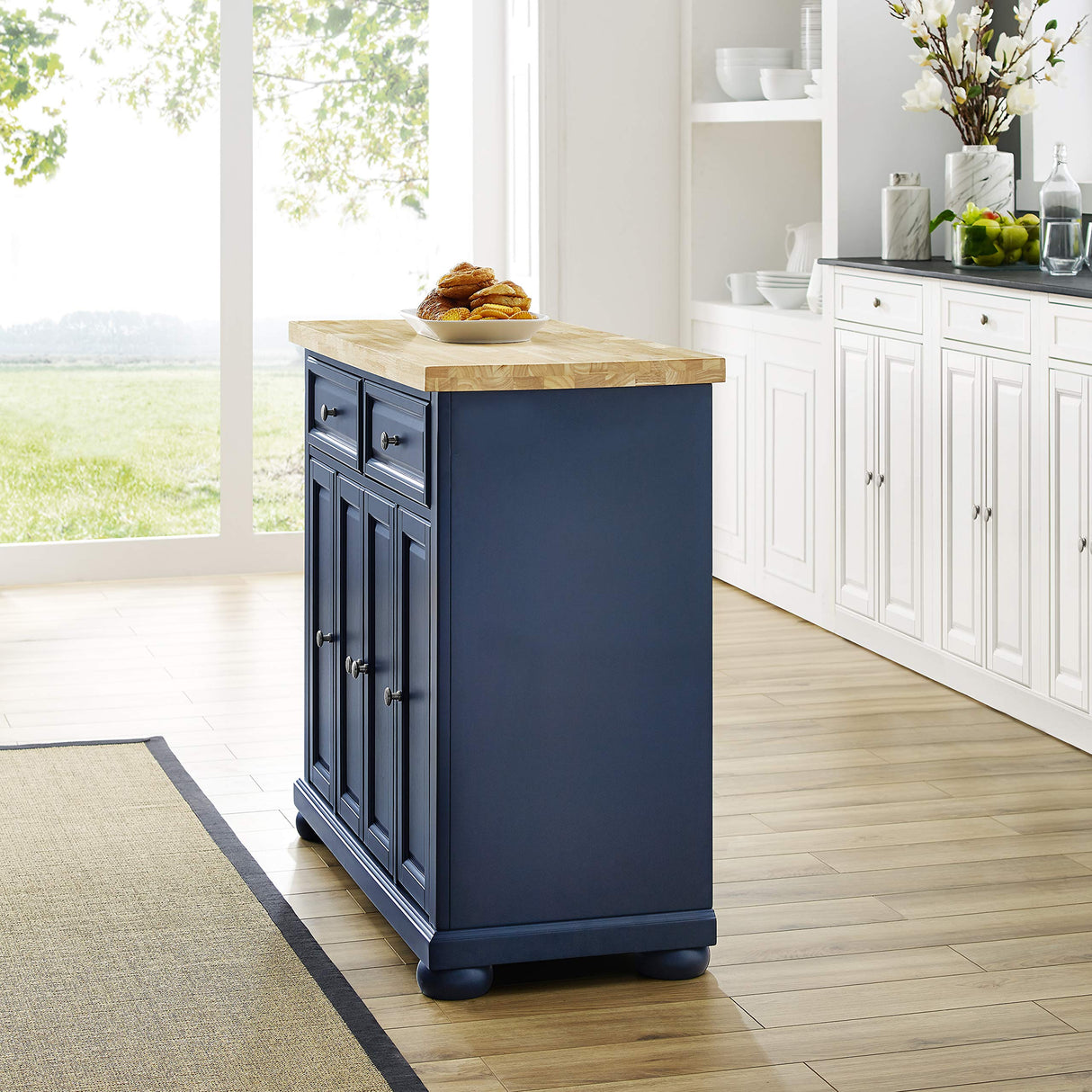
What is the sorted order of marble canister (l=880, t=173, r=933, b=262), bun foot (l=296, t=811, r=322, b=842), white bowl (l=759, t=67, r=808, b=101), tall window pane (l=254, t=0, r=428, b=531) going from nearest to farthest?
1. bun foot (l=296, t=811, r=322, b=842)
2. marble canister (l=880, t=173, r=933, b=262)
3. white bowl (l=759, t=67, r=808, b=101)
4. tall window pane (l=254, t=0, r=428, b=531)

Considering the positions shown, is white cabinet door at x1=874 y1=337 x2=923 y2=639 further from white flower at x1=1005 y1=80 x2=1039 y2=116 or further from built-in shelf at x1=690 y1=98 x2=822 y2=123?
built-in shelf at x1=690 y1=98 x2=822 y2=123

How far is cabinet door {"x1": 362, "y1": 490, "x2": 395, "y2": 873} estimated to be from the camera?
2801 mm

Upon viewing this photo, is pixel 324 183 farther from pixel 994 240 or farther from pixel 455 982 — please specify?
pixel 455 982

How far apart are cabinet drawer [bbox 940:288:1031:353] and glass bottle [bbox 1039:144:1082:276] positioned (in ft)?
0.72

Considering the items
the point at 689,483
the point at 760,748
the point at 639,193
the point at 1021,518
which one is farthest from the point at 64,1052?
the point at 639,193

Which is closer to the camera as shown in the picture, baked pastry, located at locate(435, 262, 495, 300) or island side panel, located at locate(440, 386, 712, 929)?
island side panel, located at locate(440, 386, 712, 929)

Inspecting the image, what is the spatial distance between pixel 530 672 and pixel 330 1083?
0.67 metres

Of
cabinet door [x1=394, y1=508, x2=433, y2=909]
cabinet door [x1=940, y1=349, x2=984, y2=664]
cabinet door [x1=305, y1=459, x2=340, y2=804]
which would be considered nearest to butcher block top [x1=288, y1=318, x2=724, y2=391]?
cabinet door [x1=394, y1=508, x2=433, y2=909]

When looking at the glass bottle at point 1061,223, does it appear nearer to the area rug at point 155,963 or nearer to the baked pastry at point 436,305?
the baked pastry at point 436,305

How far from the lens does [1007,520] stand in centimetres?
407

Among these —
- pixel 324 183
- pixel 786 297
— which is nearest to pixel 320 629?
pixel 786 297

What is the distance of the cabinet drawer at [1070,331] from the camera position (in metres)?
3.73

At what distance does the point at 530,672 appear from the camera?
259cm

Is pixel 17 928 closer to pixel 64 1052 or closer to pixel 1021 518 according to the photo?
pixel 64 1052
